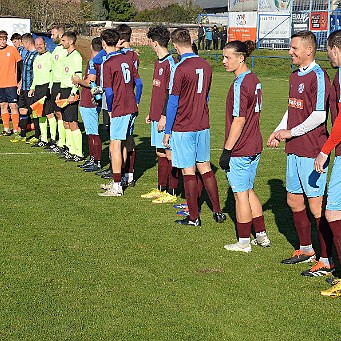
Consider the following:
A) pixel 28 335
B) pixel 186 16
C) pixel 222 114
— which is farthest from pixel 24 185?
pixel 186 16

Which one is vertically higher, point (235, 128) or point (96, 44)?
point (96, 44)

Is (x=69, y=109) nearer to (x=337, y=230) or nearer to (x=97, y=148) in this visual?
(x=97, y=148)

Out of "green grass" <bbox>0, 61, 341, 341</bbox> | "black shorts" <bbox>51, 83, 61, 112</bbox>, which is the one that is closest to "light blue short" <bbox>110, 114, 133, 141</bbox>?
"green grass" <bbox>0, 61, 341, 341</bbox>

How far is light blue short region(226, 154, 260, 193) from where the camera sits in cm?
767

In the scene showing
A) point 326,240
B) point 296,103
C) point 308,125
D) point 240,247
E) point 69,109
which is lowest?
point 240,247

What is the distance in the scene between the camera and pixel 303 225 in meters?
7.46

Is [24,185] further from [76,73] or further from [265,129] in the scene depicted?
[265,129]

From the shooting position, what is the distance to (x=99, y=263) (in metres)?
7.47

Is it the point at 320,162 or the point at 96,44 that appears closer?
the point at 320,162

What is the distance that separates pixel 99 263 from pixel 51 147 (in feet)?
25.0

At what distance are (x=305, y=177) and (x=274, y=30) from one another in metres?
37.7

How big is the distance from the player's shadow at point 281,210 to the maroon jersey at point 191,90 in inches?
61.2

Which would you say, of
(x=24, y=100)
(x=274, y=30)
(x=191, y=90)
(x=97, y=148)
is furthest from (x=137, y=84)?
(x=274, y=30)

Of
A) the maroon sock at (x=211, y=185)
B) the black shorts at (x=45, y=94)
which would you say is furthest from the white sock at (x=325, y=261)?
the black shorts at (x=45, y=94)
